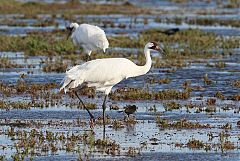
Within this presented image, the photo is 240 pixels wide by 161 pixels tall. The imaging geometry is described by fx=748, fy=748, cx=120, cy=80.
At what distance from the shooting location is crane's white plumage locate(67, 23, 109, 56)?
60.9 feet

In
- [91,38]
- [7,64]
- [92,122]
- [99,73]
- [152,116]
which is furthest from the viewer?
[7,64]

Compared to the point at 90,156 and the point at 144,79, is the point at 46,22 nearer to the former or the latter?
the point at 144,79

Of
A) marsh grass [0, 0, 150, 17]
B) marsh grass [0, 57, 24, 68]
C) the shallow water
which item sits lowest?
the shallow water

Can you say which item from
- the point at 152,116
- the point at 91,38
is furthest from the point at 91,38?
the point at 152,116

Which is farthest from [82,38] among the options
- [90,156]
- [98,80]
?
[90,156]

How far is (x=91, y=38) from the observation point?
62.0 feet

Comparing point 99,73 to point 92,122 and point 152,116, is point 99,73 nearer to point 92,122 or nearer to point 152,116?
point 92,122

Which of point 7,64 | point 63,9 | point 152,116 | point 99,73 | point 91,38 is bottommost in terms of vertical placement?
point 152,116

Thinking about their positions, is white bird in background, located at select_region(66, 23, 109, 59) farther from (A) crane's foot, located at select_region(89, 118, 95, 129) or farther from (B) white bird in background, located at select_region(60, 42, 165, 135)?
(A) crane's foot, located at select_region(89, 118, 95, 129)

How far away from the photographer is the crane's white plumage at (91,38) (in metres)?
18.6

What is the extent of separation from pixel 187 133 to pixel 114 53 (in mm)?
12047

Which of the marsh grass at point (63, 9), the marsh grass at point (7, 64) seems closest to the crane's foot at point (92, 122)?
the marsh grass at point (7, 64)

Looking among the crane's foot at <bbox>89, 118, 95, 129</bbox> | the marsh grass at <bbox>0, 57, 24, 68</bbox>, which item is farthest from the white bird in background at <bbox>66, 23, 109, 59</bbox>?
the crane's foot at <bbox>89, 118, 95, 129</bbox>

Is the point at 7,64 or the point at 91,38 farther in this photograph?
the point at 7,64
